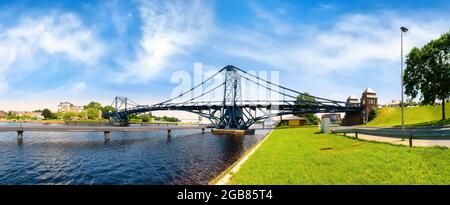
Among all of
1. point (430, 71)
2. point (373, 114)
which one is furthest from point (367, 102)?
point (430, 71)

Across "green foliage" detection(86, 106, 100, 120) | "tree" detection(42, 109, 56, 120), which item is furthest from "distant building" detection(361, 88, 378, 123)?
"tree" detection(42, 109, 56, 120)

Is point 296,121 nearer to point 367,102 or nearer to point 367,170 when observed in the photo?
point 367,102

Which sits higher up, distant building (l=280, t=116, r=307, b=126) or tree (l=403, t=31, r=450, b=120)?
tree (l=403, t=31, r=450, b=120)

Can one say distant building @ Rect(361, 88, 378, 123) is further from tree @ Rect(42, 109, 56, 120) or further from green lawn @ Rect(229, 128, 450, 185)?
tree @ Rect(42, 109, 56, 120)

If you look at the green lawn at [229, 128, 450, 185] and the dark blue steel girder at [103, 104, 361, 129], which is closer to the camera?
the green lawn at [229, 128, 450, 185]

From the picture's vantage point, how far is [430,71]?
40125 millimetres

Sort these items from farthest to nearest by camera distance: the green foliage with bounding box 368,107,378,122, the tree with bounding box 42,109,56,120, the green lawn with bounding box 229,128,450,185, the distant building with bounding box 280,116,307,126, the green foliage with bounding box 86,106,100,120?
the green foliage with bounding box 86,106,100,120
the tree with bounding box 42,109,56,120
the distant building with bounding box 280,116,307,126
the green foliage with bounding box 368,107,378,122
the green lawn with bounding box 229,128,450,185

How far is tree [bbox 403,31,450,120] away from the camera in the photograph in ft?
125

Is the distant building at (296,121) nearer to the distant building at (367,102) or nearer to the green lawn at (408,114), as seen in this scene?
the distant building at (367,102)

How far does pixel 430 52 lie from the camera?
39844mm

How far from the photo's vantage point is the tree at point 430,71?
125ft
